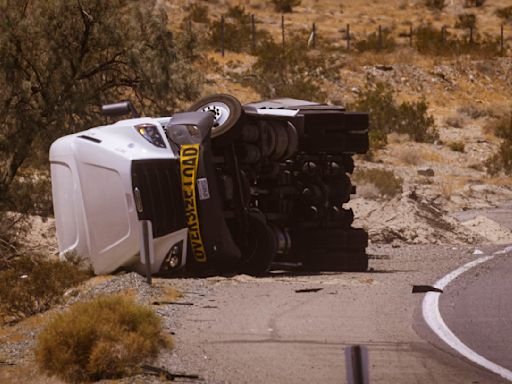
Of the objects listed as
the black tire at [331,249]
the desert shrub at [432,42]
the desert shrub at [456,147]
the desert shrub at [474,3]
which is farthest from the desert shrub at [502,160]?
the desert shrub at [474,3]

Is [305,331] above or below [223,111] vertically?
below

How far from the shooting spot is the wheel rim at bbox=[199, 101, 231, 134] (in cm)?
1606

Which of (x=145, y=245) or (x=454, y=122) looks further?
(x=454, y=122)

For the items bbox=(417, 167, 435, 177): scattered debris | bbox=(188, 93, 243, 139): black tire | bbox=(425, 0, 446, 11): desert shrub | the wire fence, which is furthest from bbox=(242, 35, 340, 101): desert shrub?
bbox=(188, 93, 243, 139): black tire

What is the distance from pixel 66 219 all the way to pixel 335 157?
4.63 meters

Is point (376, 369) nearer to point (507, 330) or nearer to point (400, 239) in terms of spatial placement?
point (507, 330)

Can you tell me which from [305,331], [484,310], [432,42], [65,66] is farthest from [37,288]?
[432,42]

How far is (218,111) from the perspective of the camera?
1623 centimetres

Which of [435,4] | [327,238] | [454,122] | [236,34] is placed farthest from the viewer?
[435,4]

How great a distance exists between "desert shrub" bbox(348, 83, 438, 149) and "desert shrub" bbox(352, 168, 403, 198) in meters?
6.68

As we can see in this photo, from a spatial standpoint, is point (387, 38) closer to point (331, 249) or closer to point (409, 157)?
point (409, 157)

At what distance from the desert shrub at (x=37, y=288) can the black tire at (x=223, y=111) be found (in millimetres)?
2420

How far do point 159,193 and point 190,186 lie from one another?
417 millimetres

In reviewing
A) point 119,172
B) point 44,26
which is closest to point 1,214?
point 44,26
